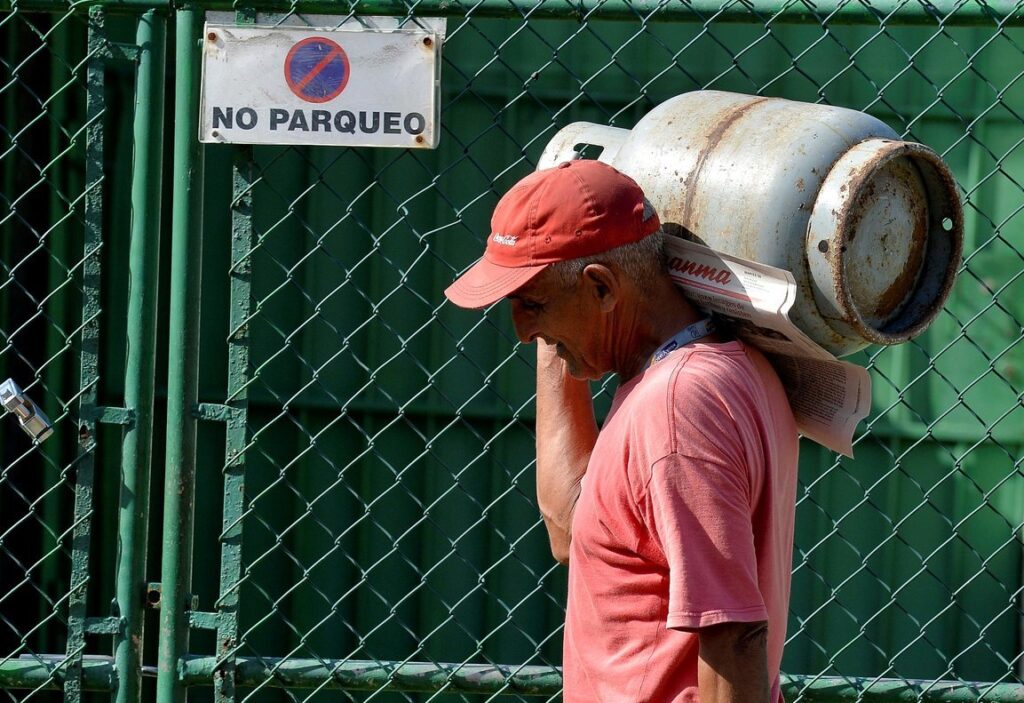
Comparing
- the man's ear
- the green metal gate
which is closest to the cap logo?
the man's ear

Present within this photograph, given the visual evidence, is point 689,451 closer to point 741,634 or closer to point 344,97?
point 741,634

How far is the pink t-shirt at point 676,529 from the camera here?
1800mm

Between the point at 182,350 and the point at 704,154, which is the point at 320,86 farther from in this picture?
the point at 704,154

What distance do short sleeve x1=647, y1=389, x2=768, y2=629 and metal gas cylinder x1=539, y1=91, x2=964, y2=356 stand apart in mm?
307

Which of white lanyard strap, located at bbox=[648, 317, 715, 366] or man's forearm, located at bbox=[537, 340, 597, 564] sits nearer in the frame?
white lanyard strap, located at bbox=[648, 317, 715, 366]

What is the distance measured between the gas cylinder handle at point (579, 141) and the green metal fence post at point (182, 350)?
2.65 ft

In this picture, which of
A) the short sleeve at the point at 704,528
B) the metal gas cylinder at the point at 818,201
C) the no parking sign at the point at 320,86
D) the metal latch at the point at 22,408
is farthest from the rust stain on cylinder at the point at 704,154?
the metal latch at the point at 22,408

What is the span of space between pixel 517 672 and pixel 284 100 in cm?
136

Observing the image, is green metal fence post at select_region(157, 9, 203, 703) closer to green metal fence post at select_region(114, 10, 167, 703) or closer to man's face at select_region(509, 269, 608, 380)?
green metal fence post at select_region(114, 10, 167, 703)

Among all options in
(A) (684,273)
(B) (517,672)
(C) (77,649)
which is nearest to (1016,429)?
(B) (517,672)

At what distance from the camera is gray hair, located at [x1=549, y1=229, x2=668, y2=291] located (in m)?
2.00

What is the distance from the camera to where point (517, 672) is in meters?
2.77

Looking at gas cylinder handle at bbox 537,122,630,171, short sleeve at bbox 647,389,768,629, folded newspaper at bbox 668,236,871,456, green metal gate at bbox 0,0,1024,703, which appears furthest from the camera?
green metal gate at bbox 0,0,1024,703

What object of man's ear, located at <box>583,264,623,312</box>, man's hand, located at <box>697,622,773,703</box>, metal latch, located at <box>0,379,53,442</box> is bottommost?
man's hand, located at <box>697,622,773,703</box>
